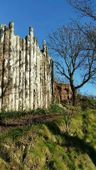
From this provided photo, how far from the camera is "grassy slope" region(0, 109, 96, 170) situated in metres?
10.6

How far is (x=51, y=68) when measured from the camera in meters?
23.4

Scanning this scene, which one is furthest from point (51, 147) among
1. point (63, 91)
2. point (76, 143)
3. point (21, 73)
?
point (63, 91)

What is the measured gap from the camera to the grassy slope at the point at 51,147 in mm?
10617

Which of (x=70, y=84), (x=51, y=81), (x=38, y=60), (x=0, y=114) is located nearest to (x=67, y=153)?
(x=0, y=114)

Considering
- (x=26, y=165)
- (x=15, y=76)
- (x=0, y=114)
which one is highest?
(x=15, y=76)

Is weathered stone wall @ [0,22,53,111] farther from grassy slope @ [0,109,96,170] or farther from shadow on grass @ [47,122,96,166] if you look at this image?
shadow on grass @ [47,122,96,166]

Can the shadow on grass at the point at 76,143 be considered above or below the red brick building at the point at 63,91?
below

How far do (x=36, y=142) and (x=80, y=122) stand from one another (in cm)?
332

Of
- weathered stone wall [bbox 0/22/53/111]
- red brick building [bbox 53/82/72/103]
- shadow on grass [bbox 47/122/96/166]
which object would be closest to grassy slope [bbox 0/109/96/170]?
shadow on grass [bbox 47/122/96/166]

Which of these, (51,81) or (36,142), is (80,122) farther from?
(51,81)

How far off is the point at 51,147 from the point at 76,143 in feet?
5.04

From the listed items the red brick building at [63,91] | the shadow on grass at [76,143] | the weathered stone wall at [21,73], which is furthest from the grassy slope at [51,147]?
the red brick building at [63,91]

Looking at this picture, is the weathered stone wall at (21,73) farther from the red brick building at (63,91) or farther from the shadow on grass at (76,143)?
the red brick building at (63,91)

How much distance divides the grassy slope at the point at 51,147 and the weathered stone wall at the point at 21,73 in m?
3.13
